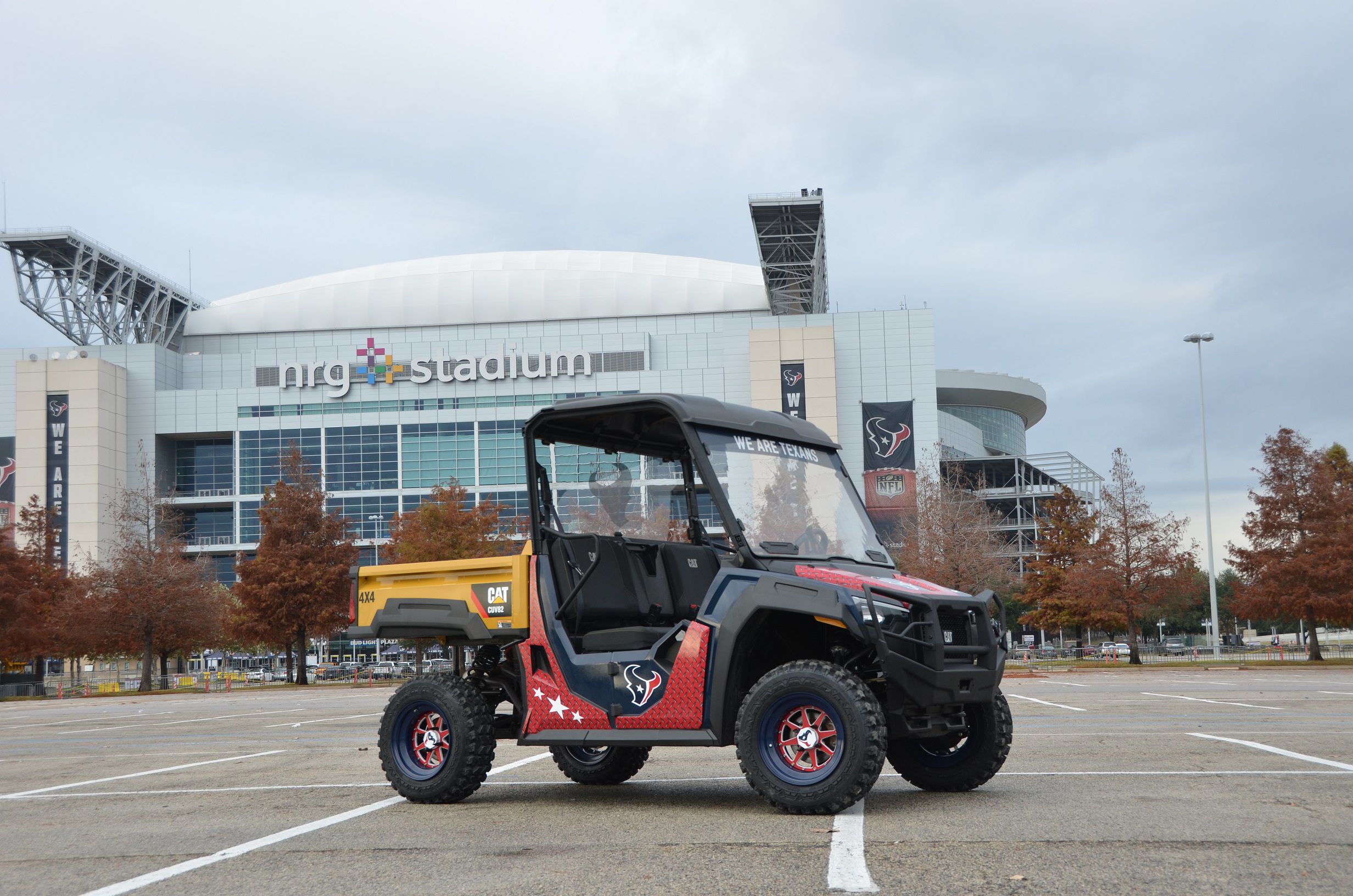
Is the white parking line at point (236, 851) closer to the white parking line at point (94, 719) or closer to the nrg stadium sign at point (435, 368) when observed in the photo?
the white parking line at point (94, 719)

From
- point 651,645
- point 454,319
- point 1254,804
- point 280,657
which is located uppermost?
point 454,319

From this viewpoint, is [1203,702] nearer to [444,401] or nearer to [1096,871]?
[1096,871]

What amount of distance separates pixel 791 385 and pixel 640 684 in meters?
77.3

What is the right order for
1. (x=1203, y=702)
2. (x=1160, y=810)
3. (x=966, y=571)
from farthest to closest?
1. (x=966, y=571)
2. (x=1203, y=702)
3. (x=1160, y=810)

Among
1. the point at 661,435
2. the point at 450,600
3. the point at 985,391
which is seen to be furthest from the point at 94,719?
the point at 985,391

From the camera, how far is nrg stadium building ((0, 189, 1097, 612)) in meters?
84.6

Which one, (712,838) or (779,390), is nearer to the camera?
(712,838)

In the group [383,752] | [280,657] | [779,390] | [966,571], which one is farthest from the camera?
[280,657]

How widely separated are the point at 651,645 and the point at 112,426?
88.3m

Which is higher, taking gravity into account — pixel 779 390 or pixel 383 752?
pixel 779 390

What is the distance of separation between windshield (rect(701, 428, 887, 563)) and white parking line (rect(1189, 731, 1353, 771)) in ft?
13.6

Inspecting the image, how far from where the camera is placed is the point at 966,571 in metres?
42.5

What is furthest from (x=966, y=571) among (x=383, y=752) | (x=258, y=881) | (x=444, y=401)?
(x=444, y=401)

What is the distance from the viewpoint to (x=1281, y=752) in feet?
35.0
